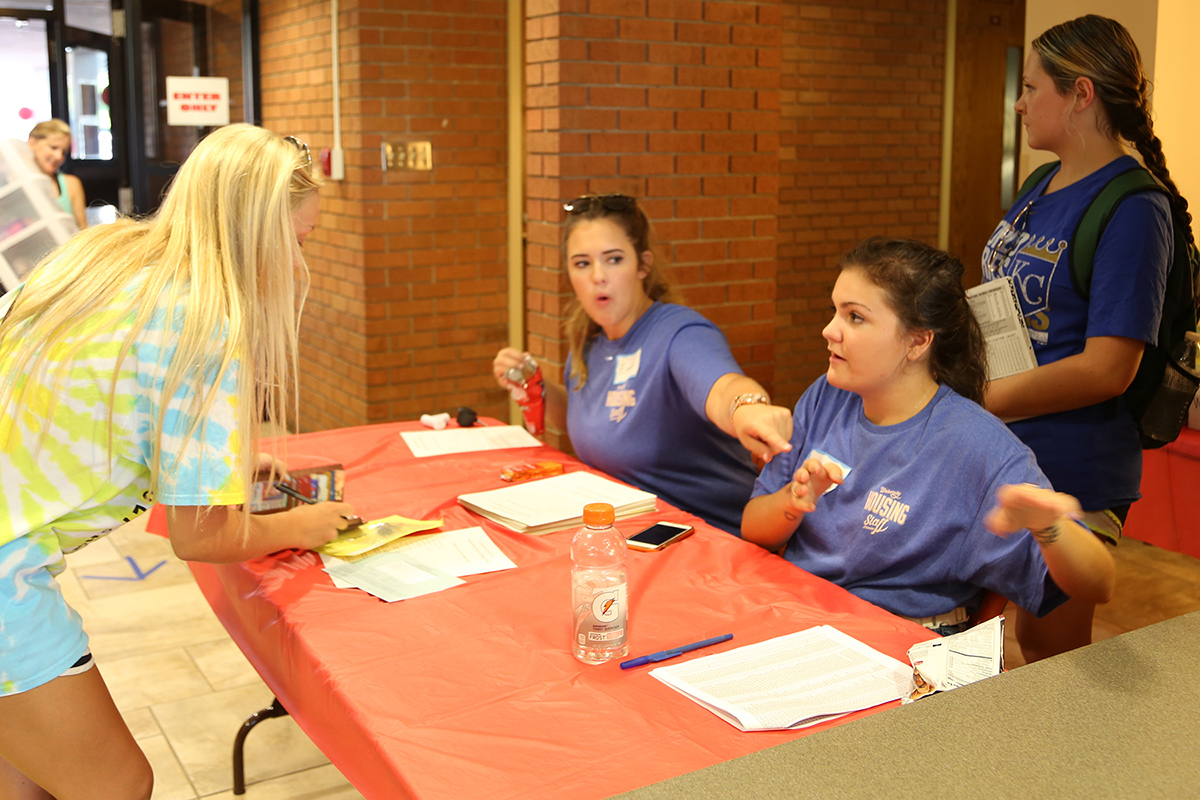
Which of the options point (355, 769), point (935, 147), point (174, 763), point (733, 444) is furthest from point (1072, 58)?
point (935, 147)

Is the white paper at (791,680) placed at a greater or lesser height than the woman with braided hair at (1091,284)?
lesser

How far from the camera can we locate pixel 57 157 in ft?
16.9

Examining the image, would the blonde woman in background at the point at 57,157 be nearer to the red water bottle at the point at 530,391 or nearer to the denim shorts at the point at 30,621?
the red water bottle at the point at 530,391

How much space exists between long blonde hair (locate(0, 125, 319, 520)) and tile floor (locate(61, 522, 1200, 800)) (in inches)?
55.6

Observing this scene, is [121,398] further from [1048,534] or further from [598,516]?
[1048,534]

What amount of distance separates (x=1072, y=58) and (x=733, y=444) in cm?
114

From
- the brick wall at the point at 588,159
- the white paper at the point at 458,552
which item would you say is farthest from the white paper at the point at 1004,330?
the brick wall at the point at 588,159

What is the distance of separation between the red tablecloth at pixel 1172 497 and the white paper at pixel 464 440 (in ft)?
7.27

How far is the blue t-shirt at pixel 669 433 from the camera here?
2422 mm

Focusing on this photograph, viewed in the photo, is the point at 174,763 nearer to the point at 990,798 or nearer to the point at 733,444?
the point at 733,444

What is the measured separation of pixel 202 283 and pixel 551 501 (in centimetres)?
94

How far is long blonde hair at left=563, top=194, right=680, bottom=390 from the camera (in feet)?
8.38

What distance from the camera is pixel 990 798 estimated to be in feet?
2.83

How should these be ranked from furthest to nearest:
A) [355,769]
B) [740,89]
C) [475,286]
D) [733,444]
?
1. [475,286]
2. [740,89]
3. [733,444]
4. [355,769]
